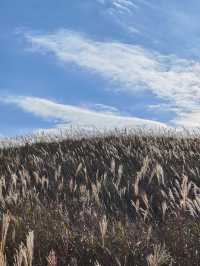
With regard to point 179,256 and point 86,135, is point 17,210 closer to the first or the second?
point 179,256

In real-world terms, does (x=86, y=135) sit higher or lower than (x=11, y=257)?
higher

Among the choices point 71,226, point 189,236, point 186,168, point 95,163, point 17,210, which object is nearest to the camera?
point 189,236

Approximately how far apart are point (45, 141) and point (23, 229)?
10.6m

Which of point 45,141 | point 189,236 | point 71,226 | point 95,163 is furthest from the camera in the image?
point 45,141

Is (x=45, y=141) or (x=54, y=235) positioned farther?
(x=45, y=141)

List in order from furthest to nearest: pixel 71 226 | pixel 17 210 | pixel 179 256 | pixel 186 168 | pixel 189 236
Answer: pixel 186 168, pixel 17 210, pixel 71 226, pixel 189 236, pixel 179 256

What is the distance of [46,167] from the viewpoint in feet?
34.8

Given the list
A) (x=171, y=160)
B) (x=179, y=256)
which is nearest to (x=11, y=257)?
(x=179, y=256)

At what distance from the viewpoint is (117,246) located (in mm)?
4516

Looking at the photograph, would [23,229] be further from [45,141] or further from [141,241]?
[45,141]

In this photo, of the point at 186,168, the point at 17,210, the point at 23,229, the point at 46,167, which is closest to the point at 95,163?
the point at 46,167

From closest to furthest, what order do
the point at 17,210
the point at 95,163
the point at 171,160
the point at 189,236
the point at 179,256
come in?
the point at 179,256 < the point at 189,236 < the point at 17,210 < the point at 171,160 < the point at 95,163

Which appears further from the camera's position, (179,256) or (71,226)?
(71,226)

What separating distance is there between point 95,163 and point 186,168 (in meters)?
1.98
